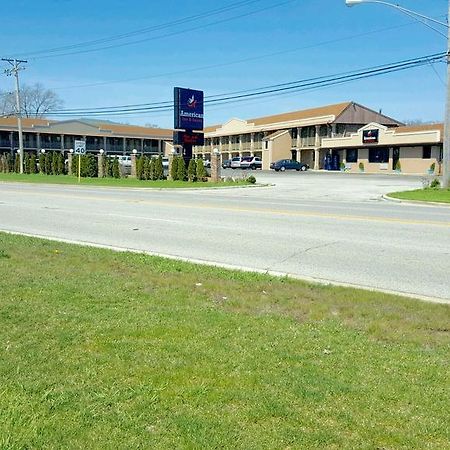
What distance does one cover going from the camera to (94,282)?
6.01 meters

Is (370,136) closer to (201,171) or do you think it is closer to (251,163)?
(251,163)

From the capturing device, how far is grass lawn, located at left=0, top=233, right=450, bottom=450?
2824 mm

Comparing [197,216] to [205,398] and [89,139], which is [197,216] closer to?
[205,398]

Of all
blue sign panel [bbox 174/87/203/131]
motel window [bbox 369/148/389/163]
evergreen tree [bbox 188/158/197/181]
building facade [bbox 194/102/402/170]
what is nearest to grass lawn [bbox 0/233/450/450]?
evergreen tree [bbox 188/158/197/181]

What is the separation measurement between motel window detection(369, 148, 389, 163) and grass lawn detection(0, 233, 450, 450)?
51.8 meters

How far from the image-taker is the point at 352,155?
58375 mm

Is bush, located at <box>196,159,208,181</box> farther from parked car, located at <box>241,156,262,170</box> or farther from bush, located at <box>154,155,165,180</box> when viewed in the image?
parked car, located at <box>241,156,262,170</box>

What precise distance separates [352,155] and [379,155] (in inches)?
154

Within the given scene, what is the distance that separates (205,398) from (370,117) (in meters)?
64.3

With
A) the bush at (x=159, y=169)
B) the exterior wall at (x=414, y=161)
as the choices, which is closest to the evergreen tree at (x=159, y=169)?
the bush at (x=159, y=169)

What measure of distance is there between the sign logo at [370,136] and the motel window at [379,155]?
5.41 ft

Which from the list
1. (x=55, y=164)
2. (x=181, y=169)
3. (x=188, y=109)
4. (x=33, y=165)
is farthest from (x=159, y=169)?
(x=33, y=165)

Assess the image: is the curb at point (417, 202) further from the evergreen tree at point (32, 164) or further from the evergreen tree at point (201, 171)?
the evergreen tree at point (32, 164)

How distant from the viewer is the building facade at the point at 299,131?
6162 cm
